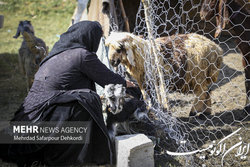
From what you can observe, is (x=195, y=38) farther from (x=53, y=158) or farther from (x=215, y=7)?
(x=53, y=158)

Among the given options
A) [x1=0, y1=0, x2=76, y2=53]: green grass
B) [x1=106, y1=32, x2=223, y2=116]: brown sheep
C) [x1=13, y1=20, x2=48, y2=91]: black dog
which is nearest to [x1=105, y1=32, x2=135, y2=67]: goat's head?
[x1=106, y1=32, x2=223, y2=116]: brown sheep

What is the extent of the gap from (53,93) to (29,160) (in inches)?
32.9

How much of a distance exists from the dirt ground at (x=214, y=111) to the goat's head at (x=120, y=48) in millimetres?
1073

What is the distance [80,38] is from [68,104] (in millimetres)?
810

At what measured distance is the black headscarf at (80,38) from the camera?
125 inches

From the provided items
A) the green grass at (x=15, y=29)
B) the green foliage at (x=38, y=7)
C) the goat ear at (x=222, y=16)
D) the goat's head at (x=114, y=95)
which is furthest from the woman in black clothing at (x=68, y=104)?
the green foliage at (x=38, y=7)

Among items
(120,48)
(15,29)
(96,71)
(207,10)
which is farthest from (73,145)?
(15,29)

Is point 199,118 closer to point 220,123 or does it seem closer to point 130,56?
point 220,123

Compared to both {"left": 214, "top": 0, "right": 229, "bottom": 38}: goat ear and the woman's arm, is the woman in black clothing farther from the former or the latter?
{"left": 214, "top": 0, "right": 229, "bottom": 38}: goat ear

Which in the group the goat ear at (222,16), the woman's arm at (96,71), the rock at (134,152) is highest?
the goat ear at (222,16)

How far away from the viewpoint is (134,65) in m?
3.93

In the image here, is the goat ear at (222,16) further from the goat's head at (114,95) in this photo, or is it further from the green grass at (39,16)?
the green grass at (39,16)

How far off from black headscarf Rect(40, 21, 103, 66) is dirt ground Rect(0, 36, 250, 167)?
59.1 inches

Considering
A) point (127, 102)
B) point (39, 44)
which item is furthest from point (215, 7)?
point (39, 44)
